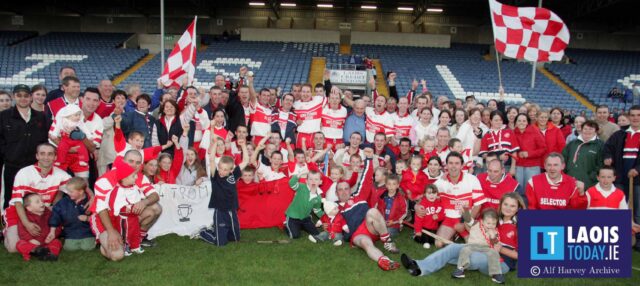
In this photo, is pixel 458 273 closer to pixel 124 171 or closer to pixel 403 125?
pixel 403 125

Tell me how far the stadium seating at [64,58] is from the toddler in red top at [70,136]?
46.8 ft

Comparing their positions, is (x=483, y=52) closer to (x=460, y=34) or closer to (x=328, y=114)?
(x=460, y=34)

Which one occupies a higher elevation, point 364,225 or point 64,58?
point 64,58

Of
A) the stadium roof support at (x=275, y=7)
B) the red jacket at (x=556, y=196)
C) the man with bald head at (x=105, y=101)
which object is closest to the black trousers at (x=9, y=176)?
the man with bald head at (x=105, y=101)

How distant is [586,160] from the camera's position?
6809 millimetres

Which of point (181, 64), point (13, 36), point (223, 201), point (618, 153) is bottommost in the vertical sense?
point (223, 201)

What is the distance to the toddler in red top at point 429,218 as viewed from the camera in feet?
19.6

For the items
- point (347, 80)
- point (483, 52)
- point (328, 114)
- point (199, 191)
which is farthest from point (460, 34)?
point (199, 191)

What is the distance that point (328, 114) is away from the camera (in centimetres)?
777

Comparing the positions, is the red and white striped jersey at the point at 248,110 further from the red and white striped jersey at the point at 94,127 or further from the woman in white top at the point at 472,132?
the woman in white top at the point at 472,132

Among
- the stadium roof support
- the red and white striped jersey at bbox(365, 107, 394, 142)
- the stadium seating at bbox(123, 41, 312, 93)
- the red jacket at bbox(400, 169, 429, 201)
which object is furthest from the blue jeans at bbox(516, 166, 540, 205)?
the stadium roof support

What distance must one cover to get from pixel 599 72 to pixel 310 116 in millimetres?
21819

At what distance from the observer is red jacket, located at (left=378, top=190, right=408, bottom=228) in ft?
20.2

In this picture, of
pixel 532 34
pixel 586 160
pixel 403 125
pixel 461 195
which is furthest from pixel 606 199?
pixel 532 34
